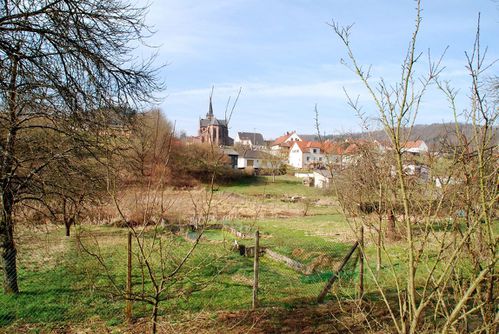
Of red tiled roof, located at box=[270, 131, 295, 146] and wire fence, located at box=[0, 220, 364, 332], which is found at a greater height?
red tiled roof, located at box=[270, 131, 295, 146]

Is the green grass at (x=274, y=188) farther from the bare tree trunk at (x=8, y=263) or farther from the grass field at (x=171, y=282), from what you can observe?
the bare tree trunk at (x=8, y=263)

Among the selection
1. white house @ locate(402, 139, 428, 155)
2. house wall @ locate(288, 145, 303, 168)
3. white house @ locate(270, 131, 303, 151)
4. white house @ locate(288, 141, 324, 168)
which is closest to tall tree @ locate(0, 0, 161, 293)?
white house @ locate(402, 139, 428, 155)

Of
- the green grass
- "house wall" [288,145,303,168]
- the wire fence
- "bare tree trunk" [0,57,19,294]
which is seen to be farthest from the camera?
"house wall" [288,145,303,168]

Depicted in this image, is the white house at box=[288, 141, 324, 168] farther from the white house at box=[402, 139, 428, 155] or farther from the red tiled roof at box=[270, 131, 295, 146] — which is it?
the white house at box=[402, 139, 428, 155]

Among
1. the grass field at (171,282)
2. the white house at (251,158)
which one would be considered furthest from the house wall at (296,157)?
the grass field at (171,282)

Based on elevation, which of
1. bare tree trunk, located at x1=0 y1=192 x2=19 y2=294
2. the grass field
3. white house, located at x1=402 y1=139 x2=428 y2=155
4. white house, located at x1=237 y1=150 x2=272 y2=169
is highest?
white house, located at x1=237 y1=150 x2=272 y2=169

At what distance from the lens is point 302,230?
18.7m

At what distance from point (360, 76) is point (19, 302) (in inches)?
322

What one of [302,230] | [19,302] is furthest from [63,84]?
[302,230]

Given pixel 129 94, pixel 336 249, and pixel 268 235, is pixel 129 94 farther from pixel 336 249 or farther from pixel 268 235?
pixel 268 235

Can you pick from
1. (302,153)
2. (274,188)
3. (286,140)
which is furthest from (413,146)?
(286,140)

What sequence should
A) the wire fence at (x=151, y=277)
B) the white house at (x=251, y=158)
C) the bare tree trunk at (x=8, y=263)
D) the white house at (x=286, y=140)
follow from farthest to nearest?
1. the white house at (x=286, y=140)
2. the white house at (x=251, y=158)
3. the bare tree trunk at (x=8, y=263)
4. the wire fence at (x=151, y=277)

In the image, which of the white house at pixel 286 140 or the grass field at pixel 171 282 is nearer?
the grass field at pixel 171 282

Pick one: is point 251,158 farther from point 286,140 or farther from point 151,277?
point 151,277
